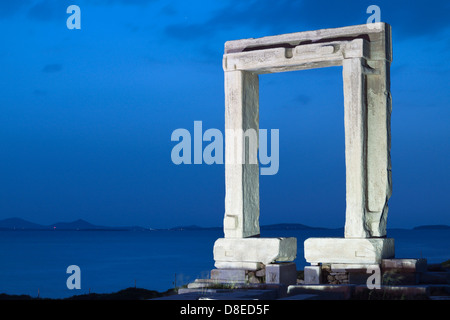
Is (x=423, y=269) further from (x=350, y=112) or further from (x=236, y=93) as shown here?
(x=236, y=93)

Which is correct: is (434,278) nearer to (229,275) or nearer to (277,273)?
(277,273)

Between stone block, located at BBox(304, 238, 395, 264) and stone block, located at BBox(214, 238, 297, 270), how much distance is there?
0.56m

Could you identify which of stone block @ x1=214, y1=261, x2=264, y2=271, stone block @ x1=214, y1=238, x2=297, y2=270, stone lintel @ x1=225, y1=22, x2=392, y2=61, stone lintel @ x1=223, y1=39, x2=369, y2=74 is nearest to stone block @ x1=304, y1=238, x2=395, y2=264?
stone block @ x1=214, y1=238, x2=297, y2=270

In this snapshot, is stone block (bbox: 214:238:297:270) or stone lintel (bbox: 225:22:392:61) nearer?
stone block (bbox: 214:238:297:270)

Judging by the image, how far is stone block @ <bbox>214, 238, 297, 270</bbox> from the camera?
14484mm

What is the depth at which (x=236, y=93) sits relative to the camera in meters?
15.5

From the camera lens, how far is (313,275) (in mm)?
14242

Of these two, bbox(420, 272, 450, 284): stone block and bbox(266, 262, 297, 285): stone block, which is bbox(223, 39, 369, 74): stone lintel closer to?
bbox(266, 262, 297, 285): stone block

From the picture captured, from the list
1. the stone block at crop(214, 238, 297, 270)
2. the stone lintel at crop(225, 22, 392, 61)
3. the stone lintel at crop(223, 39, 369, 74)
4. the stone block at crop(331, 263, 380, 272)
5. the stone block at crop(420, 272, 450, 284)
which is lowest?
the stone block at crop(420, 272, 450, 284)

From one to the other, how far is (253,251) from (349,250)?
2.06m
